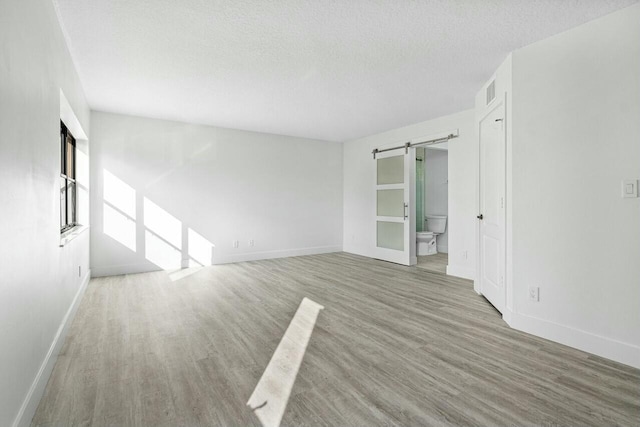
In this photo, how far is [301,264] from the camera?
19.2ft

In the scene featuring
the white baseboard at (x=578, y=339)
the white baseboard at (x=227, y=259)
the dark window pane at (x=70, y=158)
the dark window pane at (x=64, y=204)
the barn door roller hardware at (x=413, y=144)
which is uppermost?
the barn door roller hardware at (x=413, y=144)

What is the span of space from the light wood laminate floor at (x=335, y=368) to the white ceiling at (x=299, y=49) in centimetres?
252

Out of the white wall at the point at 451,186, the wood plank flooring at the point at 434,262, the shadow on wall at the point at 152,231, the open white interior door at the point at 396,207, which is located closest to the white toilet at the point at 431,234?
the wood plank flooring at the point at 434,262

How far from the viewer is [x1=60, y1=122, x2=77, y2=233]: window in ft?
11.6

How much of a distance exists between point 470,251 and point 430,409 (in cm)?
345

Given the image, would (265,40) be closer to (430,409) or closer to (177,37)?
(177,37)

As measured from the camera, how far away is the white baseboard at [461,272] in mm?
4742

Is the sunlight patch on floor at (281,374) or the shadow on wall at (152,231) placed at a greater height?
the shadow on wall at (152,231)

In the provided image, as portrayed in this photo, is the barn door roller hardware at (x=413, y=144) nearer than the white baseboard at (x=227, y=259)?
No

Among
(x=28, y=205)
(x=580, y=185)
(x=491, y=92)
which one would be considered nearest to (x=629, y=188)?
(x=580, y=185)

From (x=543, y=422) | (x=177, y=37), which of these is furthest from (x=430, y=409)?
(x=177, y=37)

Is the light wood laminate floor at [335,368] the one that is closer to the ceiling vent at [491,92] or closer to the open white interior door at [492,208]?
the open white interior door at [492,208]

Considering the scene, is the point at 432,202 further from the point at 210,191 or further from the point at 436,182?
the point at 210,191

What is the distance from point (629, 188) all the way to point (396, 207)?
3.87 m
